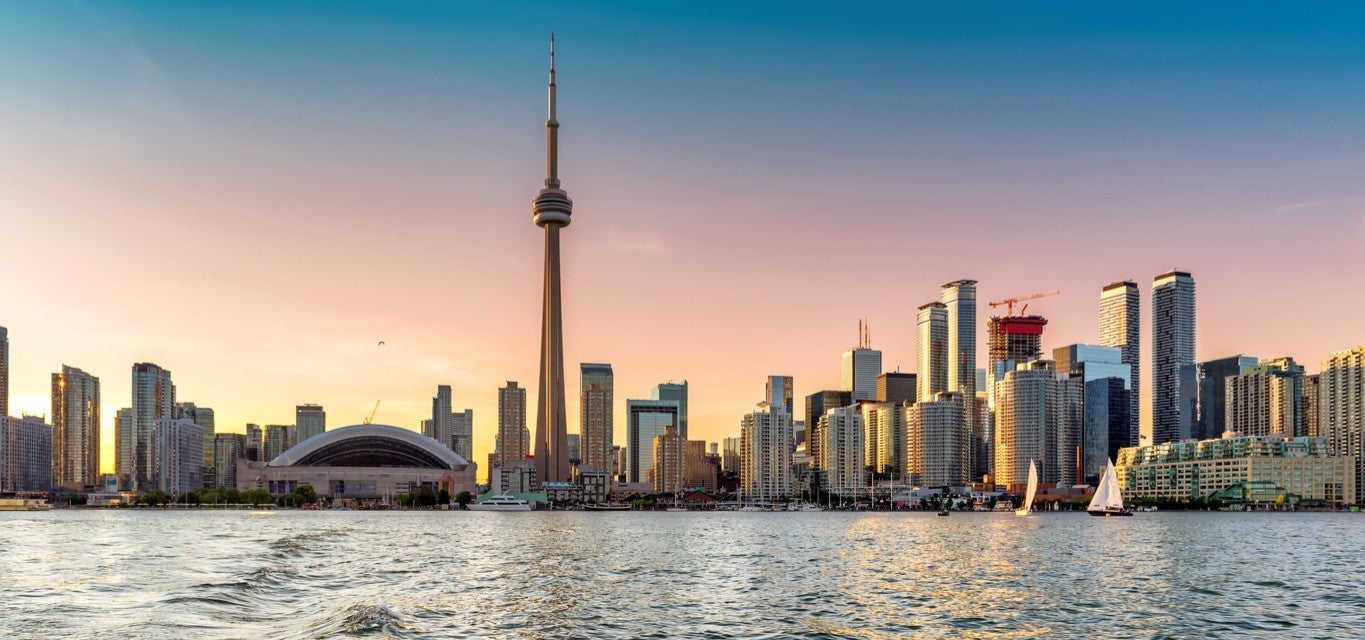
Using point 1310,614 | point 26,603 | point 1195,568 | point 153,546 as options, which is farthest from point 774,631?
point 153,546

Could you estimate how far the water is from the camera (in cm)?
4750

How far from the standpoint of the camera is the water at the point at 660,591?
47.5 meters

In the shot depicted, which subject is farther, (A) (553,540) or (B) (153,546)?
(A) (553,540)

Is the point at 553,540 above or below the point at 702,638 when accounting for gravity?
below

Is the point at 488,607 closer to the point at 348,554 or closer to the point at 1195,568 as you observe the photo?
the point at 348,554

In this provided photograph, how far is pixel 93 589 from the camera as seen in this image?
57.7 m

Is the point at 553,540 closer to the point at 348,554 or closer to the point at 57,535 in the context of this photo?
the point at 348,554

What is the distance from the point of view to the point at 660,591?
62.6 metres

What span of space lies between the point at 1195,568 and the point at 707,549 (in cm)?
4054

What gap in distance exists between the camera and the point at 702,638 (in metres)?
45.5

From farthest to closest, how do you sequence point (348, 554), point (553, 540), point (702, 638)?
1. point (553, 540)
2. point (348, 554)
3. point (702, 638)

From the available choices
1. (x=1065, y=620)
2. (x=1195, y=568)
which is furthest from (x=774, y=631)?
(x=1195, y=568)

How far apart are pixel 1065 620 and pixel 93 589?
4580 cm

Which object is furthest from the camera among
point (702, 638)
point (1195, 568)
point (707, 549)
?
point (707, 549)
